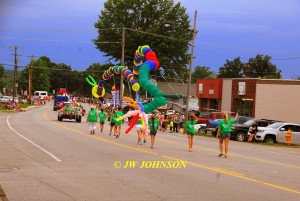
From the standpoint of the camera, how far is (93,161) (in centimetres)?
1578

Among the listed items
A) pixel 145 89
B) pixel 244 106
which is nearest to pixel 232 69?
pixel 244 106

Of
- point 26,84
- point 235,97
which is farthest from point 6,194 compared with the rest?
point 26,84

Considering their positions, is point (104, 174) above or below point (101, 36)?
below

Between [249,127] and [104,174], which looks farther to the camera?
[249,127]

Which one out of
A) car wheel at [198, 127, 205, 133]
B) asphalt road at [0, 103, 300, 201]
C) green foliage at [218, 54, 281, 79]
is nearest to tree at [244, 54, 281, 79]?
green foliage at [218, 54, 281, 79]

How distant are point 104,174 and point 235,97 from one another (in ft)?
138

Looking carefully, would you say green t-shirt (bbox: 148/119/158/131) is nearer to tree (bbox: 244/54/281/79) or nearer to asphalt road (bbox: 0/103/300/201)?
asphalt road (bbox: 0/103/300/201)

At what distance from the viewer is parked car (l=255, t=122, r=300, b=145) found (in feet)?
103

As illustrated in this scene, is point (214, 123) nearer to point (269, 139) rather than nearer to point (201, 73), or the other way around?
point (269, 139)

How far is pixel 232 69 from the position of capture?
351 feet

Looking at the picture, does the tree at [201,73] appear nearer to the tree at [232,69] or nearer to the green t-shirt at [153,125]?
the tree at [232,69]

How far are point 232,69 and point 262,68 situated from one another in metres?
11.0

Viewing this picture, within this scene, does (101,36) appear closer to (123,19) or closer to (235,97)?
(123,19)

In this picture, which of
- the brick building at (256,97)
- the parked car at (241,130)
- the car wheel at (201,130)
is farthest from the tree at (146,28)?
the parked car at (241,130)
